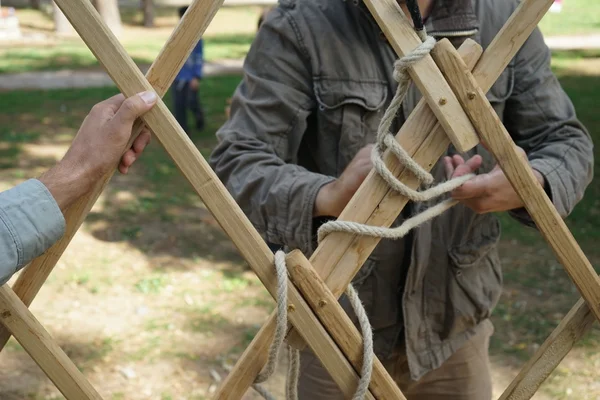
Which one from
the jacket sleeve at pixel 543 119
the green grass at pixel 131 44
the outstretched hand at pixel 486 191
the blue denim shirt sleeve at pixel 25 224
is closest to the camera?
the blue denim shirt sleeve at pixel 25 224

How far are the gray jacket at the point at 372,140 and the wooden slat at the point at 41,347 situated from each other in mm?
558

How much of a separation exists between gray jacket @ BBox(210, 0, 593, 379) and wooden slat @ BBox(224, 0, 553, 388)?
235mm

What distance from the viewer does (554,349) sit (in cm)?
172

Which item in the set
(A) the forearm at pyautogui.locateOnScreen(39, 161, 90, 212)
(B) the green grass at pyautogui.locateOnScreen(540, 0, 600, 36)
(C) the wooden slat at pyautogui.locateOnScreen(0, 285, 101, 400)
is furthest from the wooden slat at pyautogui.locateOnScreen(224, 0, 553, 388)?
(B) the green grass at pyautogui.locateOnScreen(540, 0, 600, 36)

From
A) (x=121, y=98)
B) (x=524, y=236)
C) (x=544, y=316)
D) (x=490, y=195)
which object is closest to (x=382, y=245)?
(x=490, y=195)

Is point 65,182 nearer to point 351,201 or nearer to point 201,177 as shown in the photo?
point 201,177

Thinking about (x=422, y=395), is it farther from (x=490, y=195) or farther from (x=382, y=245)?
(x=490, y=195)

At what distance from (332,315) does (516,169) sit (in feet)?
1.54

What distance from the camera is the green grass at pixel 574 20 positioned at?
17.0m

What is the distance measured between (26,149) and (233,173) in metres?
6.20

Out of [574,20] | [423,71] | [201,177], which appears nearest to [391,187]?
[423,71]

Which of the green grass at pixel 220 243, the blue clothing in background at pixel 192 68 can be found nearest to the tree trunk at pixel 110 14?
the green grass at pixel 220 243

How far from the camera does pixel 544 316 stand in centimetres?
441

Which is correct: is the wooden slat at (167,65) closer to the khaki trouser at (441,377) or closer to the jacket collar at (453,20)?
the jacket collar at (453,20)
